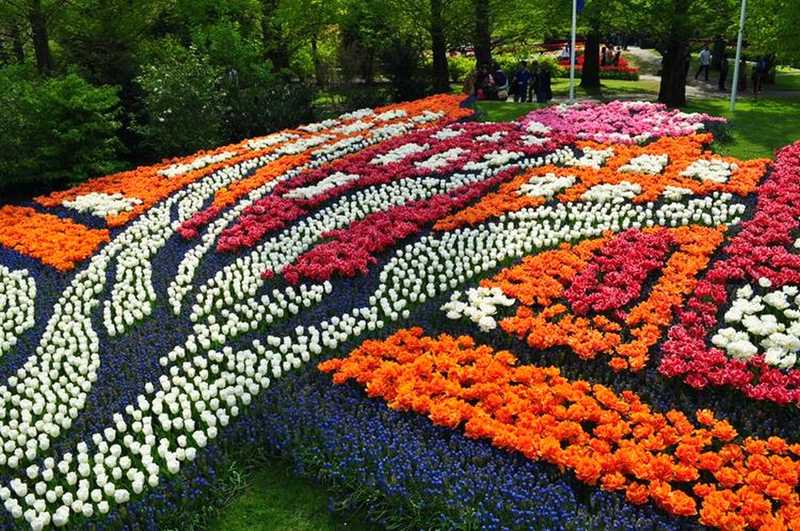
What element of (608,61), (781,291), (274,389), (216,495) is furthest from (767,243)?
(608,61)

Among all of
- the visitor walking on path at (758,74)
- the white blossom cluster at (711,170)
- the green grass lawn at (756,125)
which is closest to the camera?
the white blossom cluster at (711,170)

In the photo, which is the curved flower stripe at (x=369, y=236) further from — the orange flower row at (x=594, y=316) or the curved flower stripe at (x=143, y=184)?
the curved flower stripe at (x=143, y=184)

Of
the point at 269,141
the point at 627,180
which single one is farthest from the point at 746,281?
the point at 269,141

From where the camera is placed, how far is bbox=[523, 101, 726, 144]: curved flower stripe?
46.1 feet

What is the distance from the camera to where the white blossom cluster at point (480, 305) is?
7.39 metres

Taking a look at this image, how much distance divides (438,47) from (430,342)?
60.0 ft

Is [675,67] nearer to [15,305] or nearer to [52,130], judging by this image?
[52,130]

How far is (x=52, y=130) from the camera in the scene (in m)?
14.2

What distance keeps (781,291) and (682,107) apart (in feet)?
43.1

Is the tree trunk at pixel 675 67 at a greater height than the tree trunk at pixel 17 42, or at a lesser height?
lesser

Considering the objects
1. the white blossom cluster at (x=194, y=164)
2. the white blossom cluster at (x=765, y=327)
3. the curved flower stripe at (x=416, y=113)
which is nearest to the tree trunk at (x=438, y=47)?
the curved flower stripe at (x=416, y=113)

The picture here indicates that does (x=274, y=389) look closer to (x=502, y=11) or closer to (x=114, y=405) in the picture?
(x=114, y=405)

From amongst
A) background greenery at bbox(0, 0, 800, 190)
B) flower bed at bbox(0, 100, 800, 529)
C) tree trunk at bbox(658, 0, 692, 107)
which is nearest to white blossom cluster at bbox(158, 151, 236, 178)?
flower bed at bbox(0, 100, 800, 529)

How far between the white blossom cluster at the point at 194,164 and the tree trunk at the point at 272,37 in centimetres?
1041
